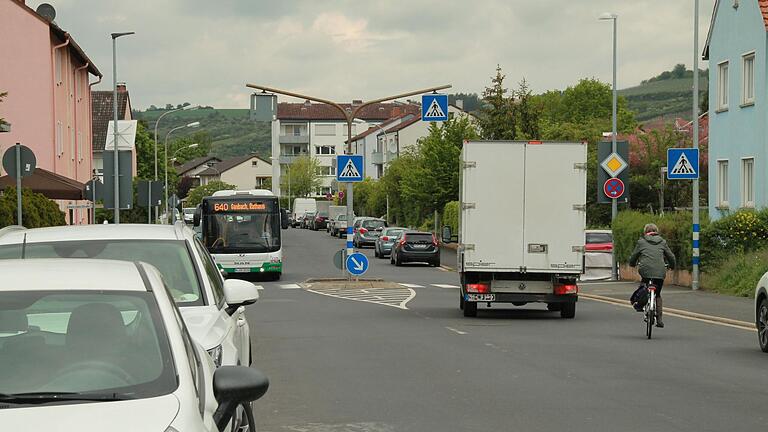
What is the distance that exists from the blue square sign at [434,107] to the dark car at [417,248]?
1393 cm

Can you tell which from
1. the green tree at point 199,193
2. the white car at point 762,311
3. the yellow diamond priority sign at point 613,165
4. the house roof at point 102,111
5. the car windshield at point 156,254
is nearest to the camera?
the car windshield at point 156,254

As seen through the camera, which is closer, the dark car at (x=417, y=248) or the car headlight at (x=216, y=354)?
the car headlight at (x=216, y=354)

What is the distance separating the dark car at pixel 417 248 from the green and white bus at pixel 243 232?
10.8 metres

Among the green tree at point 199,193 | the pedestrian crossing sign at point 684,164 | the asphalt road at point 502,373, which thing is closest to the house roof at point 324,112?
the green tree at point 199,193

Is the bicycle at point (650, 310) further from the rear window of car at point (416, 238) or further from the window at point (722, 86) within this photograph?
the rear window of car at point (416, 238)

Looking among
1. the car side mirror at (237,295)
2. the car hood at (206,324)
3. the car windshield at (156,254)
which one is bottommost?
the car hood at (206,324)

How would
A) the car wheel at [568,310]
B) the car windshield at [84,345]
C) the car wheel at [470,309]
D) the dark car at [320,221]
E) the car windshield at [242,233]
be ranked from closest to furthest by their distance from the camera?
the car windshield at [84,345] → the car wheel at [470,309] → the car wheel at [568,310] → the car windshield at [242,233] → the dark car at [320,221]

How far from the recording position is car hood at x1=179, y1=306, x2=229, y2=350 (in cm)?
839

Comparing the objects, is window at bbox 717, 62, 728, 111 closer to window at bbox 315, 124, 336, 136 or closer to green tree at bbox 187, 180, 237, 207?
green tree at bbox 187, 180, 237, 207

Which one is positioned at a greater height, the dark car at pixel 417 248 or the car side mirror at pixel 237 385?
the car side mirror at pixel 237 385

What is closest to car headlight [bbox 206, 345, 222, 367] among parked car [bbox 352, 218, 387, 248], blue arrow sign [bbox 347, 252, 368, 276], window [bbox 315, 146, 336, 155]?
blue arrow sign [bbox 347, 252, 368, 276]

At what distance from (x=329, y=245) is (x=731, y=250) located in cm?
4216

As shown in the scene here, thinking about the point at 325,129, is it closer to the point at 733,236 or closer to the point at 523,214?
the point at 733,236

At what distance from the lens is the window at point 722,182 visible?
40.5 meters
